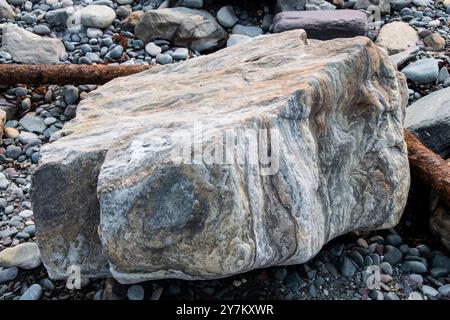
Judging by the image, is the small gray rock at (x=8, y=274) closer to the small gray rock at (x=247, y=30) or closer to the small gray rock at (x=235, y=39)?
the small gray rock at (x=235, y=39)

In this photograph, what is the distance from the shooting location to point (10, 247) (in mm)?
4434

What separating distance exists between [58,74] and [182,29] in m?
1.59

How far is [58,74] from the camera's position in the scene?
6.05 meters

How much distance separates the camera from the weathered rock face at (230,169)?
10.2 feet

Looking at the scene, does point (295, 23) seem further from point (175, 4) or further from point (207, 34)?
point (175, 4)

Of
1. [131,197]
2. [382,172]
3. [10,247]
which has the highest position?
[131,197]

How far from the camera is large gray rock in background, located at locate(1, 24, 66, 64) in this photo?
6.76m

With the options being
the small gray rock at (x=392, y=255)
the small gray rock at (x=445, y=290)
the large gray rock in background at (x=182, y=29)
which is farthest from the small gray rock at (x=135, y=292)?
the large gray rock in background at (x=182, y=29)

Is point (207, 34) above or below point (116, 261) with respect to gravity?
below

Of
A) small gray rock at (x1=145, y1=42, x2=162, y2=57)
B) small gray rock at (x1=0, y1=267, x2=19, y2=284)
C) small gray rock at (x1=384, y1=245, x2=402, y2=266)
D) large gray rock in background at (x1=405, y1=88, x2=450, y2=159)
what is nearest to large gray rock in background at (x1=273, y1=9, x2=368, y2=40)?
small gray rock at (x1=145, y1=42, x2=162, y2=57)

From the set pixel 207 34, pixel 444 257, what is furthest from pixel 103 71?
pixel 444 257

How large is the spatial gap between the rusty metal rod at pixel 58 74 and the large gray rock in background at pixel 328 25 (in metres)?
1.91

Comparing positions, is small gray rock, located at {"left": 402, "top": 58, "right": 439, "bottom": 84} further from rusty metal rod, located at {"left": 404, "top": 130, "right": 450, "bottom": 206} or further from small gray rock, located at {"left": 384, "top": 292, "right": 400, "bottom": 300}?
small gray rock, located at {"left": 384, "top": 292, "right": 400, "bottom": 300}

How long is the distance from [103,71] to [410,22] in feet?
12.1
